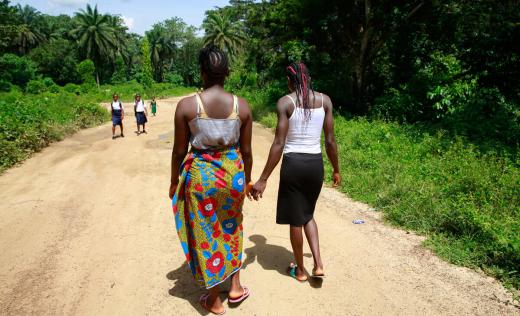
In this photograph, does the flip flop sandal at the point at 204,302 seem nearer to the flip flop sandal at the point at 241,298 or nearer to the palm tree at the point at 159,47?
the flip flop sandal at the point at 241,298

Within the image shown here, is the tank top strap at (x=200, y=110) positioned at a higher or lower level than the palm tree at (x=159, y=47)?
lower

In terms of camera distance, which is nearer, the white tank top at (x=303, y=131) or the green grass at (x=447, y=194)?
the white tank top at (x=303, y=131)

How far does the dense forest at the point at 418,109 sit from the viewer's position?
4430mm

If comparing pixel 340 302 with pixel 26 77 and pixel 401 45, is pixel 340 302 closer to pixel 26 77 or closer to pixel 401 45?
pixel 401 45

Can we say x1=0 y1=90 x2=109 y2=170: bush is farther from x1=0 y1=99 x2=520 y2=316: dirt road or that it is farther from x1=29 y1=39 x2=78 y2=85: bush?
x1=29 y1=39 x2=78 y2=85: bush

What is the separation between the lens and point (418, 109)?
35.5ft

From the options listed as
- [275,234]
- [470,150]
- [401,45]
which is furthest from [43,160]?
[401,45]

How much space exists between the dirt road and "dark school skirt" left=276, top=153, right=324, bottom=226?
698 mm

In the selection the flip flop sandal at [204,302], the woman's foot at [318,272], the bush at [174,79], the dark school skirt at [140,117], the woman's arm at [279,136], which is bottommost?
the flip flop sandal at [204,302]

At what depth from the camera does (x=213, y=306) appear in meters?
2.91

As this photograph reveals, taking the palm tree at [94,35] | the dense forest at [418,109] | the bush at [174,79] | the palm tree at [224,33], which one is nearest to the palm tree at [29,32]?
the palm tree at [94,35]

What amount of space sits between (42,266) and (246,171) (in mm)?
2485

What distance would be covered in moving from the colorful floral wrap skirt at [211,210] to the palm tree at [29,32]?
5364 centimetres

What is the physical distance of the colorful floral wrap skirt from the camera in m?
2.62
